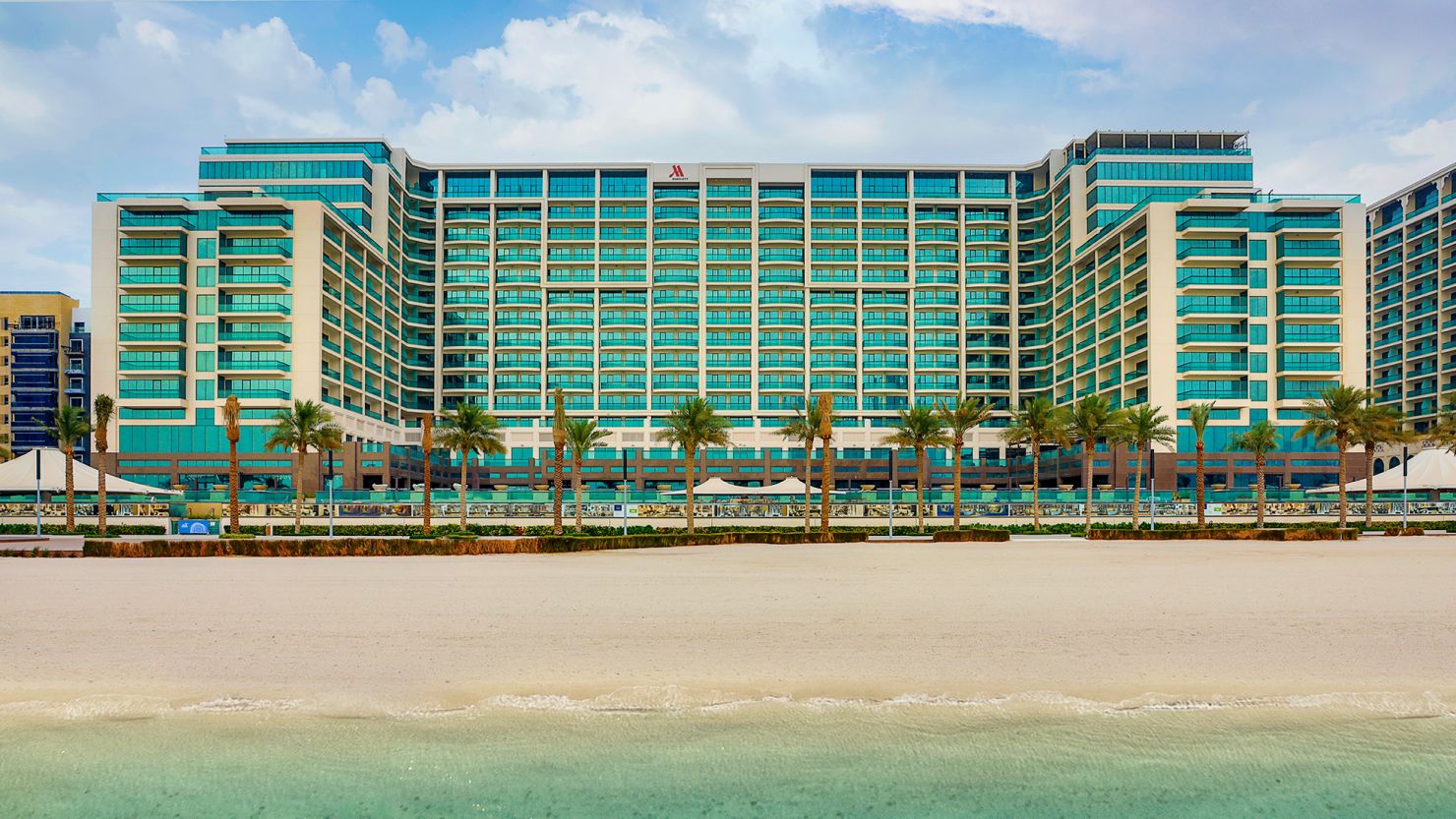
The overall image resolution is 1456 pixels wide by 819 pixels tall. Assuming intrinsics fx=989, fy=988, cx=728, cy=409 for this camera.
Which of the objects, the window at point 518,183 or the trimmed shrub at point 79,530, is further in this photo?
the window at point 518,183

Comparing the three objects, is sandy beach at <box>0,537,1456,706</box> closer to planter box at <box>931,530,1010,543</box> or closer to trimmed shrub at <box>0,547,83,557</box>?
trimmed shrub at <box>0,547,83,557</box>

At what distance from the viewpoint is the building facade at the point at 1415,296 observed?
12550 centimetres

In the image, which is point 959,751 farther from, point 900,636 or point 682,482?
point 682,482

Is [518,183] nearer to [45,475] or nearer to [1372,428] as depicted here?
[45,475]

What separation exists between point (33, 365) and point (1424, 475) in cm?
15029

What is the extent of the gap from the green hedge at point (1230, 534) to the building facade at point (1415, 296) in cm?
9270

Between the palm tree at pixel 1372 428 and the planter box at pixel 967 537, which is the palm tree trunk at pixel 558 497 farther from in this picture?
the palm tree at pixel 1372 428

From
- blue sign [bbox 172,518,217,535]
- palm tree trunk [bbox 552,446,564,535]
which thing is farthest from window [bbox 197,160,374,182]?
palm tree trunk [bbox 552,446,564,535]

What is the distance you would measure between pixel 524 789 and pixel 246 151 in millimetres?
121885

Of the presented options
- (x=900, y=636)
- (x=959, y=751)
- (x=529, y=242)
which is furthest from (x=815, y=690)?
(x=529, y=242)

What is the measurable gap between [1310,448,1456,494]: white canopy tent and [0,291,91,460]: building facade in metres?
138

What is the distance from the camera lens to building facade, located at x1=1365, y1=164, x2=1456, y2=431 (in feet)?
412

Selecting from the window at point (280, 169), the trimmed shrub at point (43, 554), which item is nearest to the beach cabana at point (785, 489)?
the trimmed shrub at point (43, 554)

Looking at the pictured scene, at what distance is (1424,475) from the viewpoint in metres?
64.6
